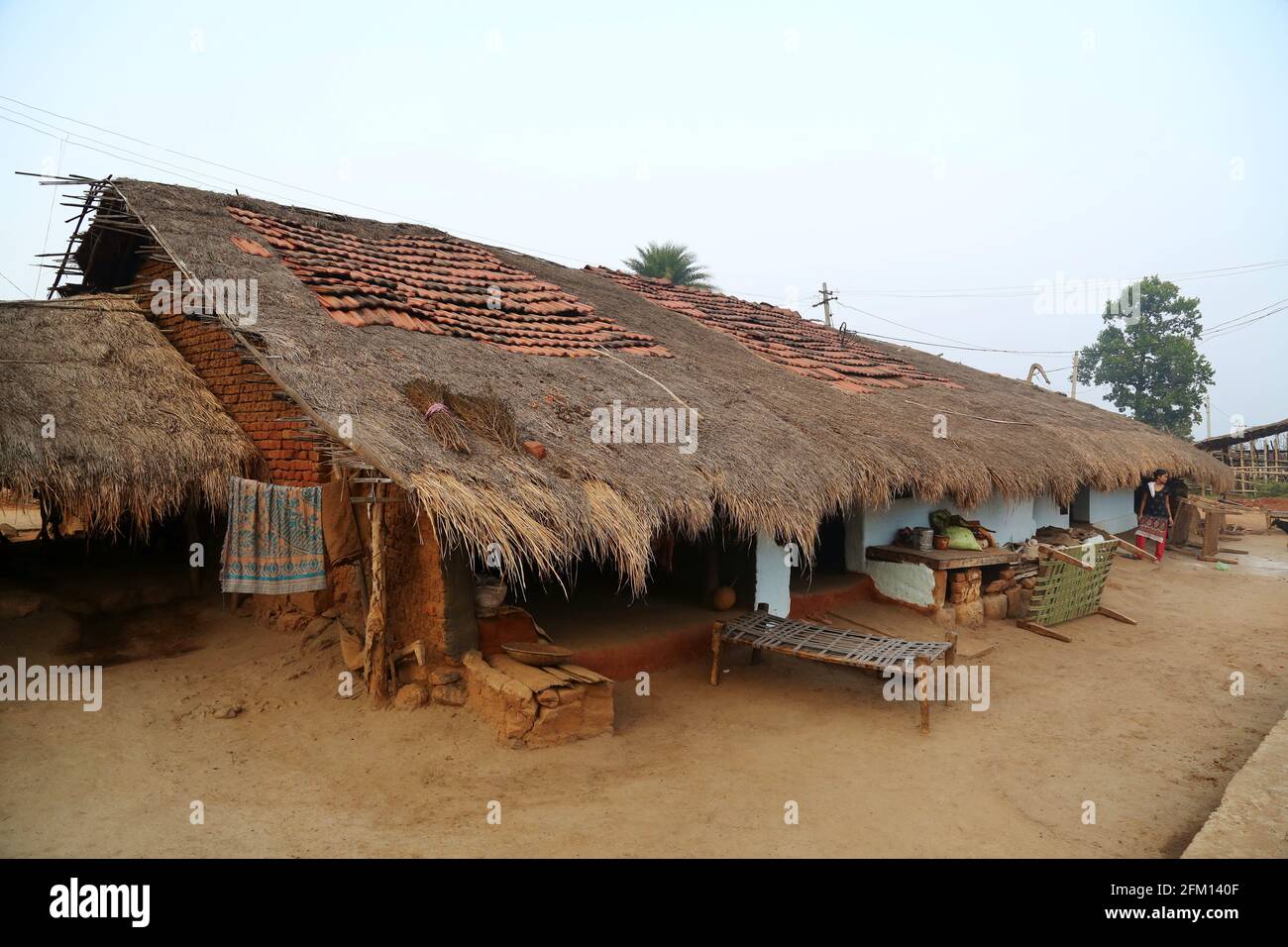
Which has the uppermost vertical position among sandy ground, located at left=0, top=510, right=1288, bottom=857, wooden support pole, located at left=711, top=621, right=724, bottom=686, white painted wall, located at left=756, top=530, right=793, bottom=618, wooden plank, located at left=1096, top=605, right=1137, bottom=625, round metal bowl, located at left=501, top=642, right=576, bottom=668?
white painted wall, located at left=756, top=530, right=793, bottom=618

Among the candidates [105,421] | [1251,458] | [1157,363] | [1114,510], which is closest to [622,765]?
[105,421]

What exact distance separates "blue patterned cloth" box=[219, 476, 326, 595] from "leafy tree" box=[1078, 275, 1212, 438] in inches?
1382

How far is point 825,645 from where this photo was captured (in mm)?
6465

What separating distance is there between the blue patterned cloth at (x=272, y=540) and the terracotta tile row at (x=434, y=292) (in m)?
1.99

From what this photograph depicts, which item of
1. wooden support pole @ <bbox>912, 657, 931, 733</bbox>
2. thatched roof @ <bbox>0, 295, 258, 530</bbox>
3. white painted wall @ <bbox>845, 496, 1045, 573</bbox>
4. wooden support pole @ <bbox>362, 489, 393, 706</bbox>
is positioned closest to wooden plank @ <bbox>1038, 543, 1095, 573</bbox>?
white painted wall @ <bbox>845, 496, 1045, 573</bbox>

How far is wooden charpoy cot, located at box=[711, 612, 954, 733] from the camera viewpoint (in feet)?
20.0

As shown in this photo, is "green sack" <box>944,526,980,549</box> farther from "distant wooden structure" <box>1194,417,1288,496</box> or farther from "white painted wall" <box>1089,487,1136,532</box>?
"distant wooden structure" <box>1194,417,1288,496</box>

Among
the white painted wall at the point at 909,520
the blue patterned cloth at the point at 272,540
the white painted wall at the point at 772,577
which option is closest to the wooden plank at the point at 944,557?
the white painted wall at the point at 909,520

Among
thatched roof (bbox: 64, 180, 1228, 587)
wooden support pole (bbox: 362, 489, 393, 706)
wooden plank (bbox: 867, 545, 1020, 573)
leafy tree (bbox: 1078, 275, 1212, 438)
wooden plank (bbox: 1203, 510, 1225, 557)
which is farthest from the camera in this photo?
leafy tree (bbox: 1078, 275, 1212, 438)

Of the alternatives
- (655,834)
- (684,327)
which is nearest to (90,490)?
(655,834)

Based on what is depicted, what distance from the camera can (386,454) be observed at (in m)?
5.04

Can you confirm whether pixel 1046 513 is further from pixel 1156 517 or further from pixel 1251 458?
pixel 1251 458

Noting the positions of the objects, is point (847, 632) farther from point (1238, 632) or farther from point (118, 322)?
point (118, 322)

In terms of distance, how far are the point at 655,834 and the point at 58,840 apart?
3195 mm
